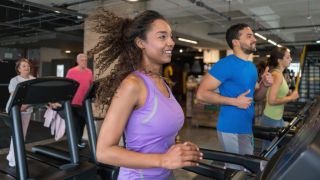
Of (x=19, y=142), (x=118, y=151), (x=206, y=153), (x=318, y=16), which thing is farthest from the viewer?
(x=318, y=16)

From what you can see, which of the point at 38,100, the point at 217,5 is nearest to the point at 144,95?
the point at 38,100

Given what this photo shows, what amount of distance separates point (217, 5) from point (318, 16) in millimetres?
3325

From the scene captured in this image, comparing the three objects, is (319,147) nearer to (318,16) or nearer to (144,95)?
(144,95)

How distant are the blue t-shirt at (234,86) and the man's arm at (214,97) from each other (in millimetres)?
49

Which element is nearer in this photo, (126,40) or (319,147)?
(319,147)

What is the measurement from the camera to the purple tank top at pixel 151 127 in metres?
1.14

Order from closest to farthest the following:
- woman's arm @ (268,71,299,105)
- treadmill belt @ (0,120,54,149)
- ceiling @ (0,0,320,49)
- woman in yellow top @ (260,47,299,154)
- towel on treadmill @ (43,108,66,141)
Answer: woman's arm @ (268,71,299,105), woman in yellow top @ (260,47,299,154), towel on treadmill @ (43,108,66,141), treadmill belt @ (0,120,54,149), ceiling @ (0,0,320,49)

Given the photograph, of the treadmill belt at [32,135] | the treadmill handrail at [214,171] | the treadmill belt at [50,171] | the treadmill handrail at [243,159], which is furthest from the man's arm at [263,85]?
the treadmill belt at [32,135]

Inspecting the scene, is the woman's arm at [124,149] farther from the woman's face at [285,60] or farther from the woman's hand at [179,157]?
the woman's face at [285,60]

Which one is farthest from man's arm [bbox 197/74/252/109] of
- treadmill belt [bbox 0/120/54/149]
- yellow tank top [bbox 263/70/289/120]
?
treadmill belt [bbox 0/120/54/149]

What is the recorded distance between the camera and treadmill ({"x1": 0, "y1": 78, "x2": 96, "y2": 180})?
2.84 m

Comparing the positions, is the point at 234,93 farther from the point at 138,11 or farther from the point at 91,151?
the point at 138,11

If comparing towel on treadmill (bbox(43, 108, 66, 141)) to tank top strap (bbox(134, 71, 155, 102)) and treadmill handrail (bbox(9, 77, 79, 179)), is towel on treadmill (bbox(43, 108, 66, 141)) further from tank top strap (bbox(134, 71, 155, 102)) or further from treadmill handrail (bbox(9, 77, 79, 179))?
tank top strap (bbox(134, 71, 155, 102))

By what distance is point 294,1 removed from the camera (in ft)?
21.9
